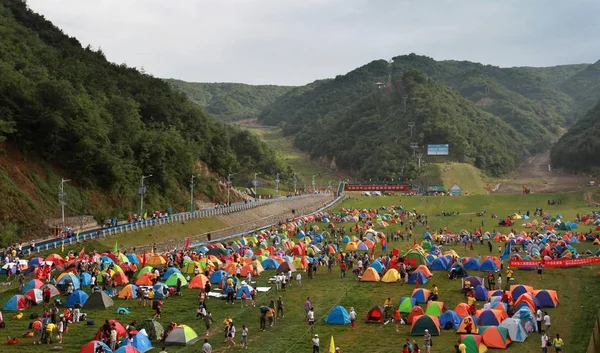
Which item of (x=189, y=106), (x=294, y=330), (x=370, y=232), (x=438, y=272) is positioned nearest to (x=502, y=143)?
(x=189, y=106)

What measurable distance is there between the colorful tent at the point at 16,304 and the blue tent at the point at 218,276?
10.5m

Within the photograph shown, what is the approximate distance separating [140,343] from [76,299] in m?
8.21

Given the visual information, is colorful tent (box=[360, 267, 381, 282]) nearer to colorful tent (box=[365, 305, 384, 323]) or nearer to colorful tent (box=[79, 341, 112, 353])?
colorful tent (box=[365, 305, 384, 323])

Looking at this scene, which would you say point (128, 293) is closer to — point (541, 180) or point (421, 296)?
point (421, 296)

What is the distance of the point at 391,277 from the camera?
37.5m

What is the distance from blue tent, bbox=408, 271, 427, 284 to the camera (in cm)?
3688

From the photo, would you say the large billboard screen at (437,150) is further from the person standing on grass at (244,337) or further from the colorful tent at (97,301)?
the person standing on grass at (244,337)

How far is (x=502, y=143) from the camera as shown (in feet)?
639

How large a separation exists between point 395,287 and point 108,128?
139 feet

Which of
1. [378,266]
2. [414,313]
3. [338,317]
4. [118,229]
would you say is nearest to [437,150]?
[118,229]

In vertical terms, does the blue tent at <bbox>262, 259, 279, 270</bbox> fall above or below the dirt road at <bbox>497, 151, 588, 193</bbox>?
below

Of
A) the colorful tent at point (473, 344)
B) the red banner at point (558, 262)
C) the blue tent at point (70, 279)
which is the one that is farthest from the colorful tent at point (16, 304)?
the red banner at point (558, 262)

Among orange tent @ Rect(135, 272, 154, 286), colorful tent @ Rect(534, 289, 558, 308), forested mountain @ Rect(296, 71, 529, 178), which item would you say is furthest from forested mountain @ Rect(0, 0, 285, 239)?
forested mountain @ Rect(296, 71, 529, 178)

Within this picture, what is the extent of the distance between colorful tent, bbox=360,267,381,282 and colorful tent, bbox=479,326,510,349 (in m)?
13.4
